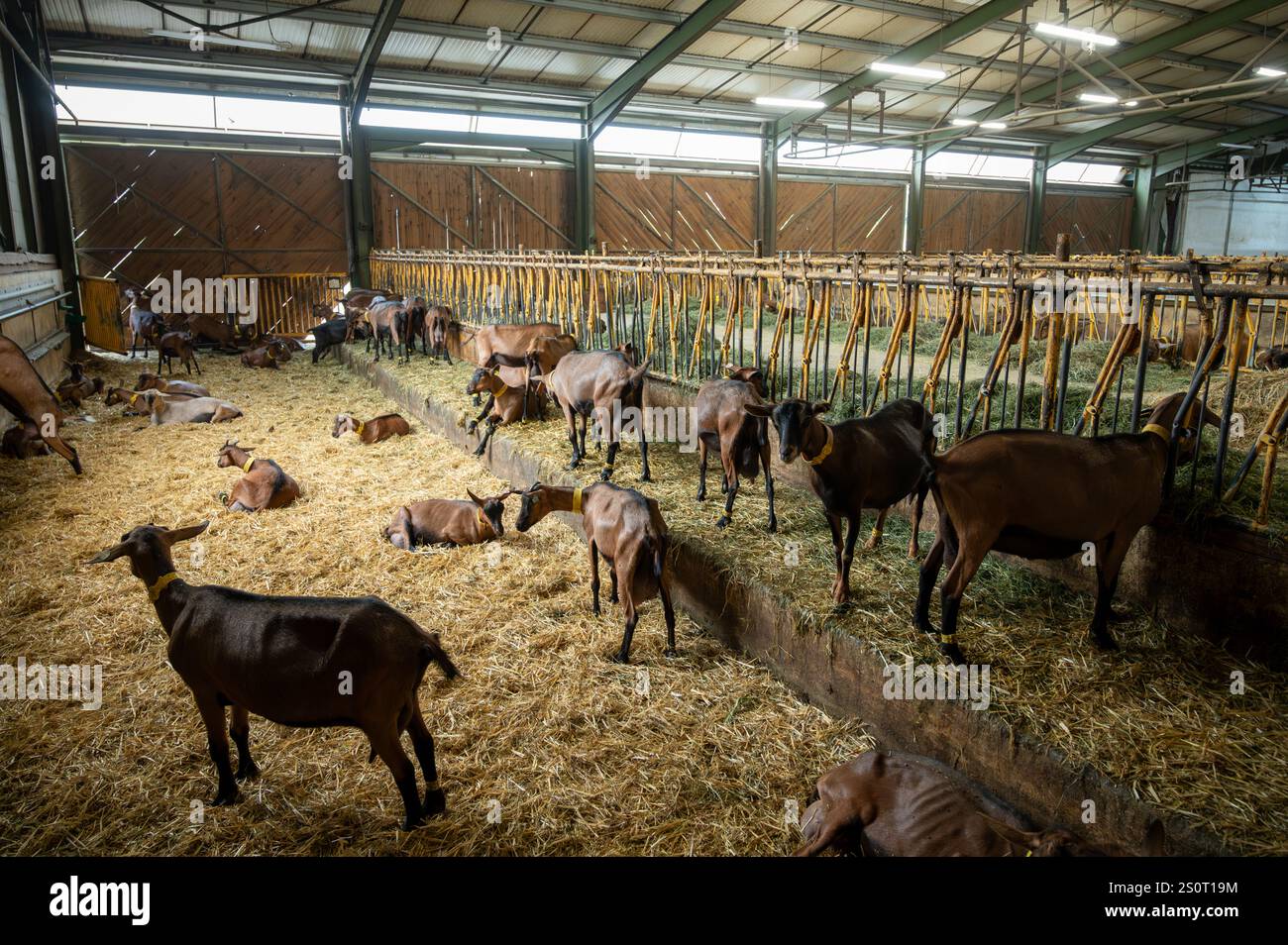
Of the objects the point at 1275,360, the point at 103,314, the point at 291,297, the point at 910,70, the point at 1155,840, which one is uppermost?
the point at 910,70

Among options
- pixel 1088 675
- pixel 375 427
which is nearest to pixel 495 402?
pixel 375 427

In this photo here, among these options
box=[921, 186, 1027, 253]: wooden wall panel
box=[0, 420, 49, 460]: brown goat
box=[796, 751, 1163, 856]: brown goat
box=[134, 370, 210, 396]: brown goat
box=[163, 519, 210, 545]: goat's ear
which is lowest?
box=[796, 751, 1163, 856]: brown goat

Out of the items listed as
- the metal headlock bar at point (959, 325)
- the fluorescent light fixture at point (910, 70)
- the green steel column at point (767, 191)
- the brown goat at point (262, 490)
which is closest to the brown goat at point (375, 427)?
the brown goat at point (262, 490)

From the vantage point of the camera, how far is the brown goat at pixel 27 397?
7012mm

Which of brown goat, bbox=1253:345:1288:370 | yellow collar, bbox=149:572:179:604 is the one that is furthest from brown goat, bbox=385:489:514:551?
brown goat, bbox=1253:345:1288:370

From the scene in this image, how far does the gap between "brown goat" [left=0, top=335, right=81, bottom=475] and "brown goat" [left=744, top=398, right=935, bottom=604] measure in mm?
6872

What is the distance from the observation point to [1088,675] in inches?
129

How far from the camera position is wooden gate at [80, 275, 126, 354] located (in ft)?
Answer: 51.4

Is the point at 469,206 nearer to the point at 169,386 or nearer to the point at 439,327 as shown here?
the point at 439,327

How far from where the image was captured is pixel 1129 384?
6.91 m

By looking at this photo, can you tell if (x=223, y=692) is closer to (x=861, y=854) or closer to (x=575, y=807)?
(x=575, y=807)

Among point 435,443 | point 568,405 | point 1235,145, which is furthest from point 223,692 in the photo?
point 1235,145

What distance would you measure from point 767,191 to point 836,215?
2767mm

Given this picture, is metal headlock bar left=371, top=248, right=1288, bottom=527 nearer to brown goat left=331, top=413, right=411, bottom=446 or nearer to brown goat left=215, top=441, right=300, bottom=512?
brown goat left=331, top=413, right=411, bottom=446
